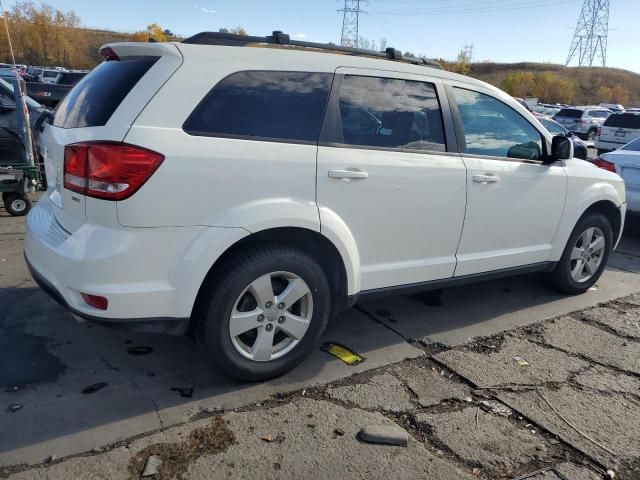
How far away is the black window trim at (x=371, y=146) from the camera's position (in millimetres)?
3090

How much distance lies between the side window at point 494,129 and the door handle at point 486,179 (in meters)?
0.19

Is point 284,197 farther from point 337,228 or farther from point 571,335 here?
point 571,335

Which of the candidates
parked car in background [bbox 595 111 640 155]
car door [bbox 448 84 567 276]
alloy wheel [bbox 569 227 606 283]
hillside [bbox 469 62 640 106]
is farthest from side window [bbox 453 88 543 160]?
hillside [bbox 469 62 640 106]

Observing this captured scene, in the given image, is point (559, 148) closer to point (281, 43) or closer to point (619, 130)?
point (281, 43)

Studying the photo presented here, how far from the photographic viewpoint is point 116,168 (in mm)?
2469

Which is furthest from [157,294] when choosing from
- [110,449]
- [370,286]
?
[370,286]

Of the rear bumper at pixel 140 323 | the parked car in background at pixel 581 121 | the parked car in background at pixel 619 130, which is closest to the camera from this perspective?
the rear bumper at pixel 140 323

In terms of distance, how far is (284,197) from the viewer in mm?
2871

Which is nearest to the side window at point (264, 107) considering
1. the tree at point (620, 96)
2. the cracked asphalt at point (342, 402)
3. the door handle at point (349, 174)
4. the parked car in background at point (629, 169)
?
the door handle at point (349, 174)

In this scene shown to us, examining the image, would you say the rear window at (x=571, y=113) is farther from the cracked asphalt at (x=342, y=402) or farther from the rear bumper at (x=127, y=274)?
the rear bumper at (x=127, y=274)

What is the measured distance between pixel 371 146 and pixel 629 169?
5596mm

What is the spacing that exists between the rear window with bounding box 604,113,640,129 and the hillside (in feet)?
225

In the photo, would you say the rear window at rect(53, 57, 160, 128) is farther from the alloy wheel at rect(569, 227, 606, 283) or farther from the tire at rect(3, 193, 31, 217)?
the tire at rect(3, 193, 31, 217)

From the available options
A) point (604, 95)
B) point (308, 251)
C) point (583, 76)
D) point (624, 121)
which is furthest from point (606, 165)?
point (583, 76)
